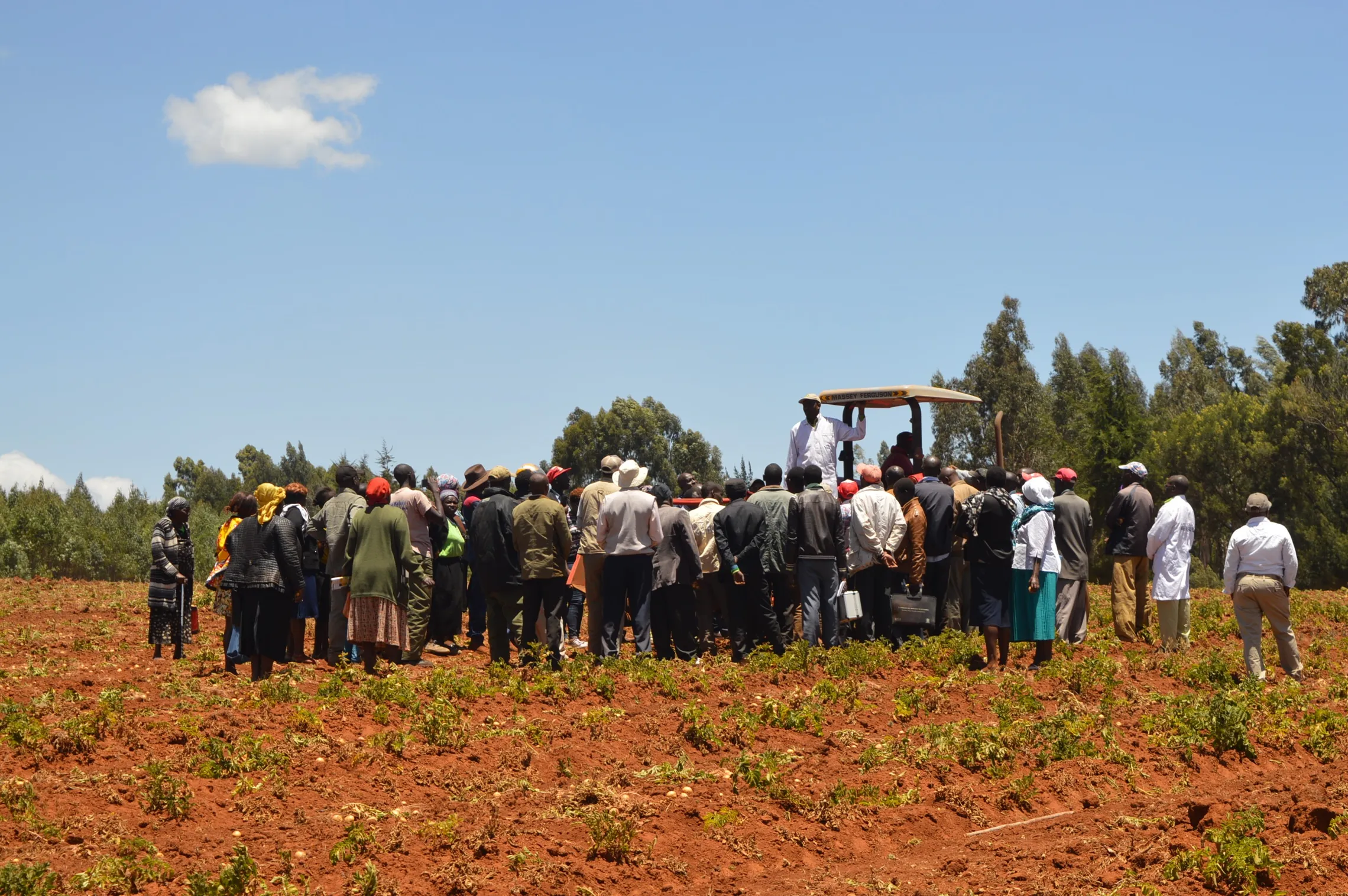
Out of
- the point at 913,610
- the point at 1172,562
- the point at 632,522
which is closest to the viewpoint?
the point at 632,522

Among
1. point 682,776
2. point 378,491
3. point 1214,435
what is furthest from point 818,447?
point 1214,435

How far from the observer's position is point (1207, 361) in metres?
94.1

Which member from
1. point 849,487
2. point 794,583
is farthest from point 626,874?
point 849,487

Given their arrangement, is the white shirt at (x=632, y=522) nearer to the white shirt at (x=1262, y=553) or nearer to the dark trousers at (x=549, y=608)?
the dark trousers at (x=549, y=608)

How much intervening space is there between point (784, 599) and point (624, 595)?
1914mm

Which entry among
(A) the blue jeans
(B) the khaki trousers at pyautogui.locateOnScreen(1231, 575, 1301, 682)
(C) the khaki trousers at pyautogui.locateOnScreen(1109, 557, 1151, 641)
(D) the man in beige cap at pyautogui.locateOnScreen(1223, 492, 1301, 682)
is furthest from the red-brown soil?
(C) the khaki trousers at pyautogui.locateOnScreen(1109, 557, 1151, 641)

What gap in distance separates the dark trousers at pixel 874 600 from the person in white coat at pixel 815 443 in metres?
1.57

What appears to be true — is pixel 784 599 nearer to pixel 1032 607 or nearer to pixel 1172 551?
pixel 1032 607

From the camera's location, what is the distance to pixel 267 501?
12.1 m

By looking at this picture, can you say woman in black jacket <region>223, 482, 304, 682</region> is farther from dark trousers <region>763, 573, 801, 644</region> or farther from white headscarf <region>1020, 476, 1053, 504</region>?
white headscarf <region>1020, 476, 1053, 504</region>

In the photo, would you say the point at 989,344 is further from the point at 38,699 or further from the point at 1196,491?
the point at 38,699

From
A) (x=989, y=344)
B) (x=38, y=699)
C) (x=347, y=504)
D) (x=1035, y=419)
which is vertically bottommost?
(x=38, y=699)

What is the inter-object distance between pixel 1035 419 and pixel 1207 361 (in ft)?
121

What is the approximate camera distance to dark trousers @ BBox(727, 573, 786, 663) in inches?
516
